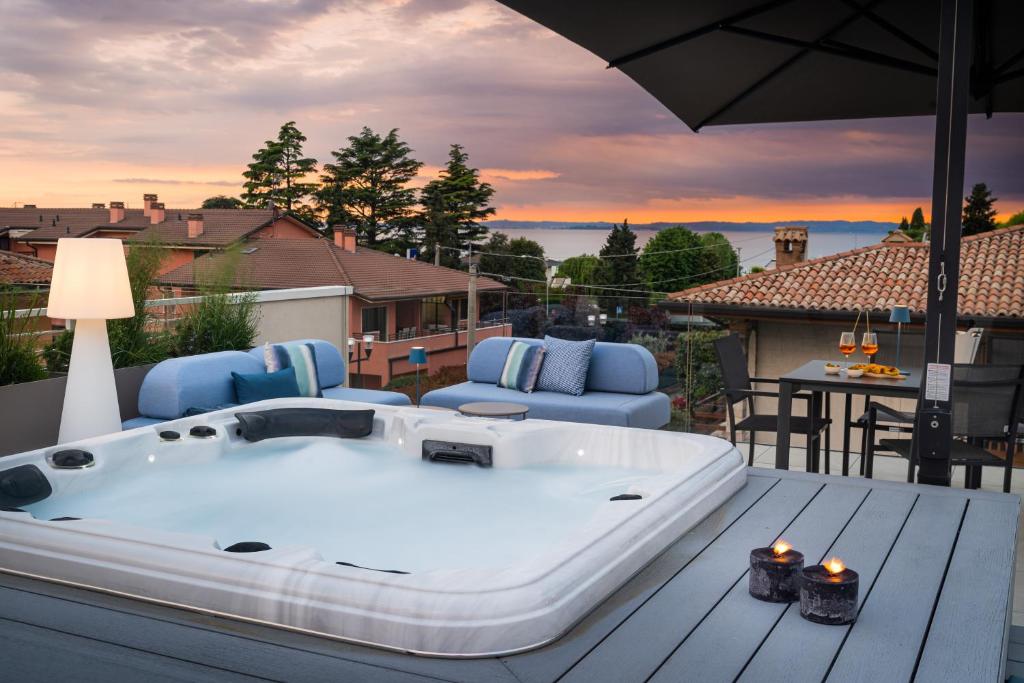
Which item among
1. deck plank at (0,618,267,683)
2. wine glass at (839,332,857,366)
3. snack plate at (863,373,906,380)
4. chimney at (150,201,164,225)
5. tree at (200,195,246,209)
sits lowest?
deck plank at (0,618,267,683)

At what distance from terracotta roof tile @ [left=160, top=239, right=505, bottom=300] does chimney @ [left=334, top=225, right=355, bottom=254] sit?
0.20 meters

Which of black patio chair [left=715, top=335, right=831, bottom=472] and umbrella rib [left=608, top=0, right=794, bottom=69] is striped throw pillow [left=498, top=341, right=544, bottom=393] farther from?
umbrella rib [left=608, top=0, right=794, bottom=69]

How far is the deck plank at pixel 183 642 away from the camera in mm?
1664

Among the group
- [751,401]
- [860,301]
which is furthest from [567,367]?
[860,301]

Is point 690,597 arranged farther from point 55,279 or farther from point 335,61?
point 335,61

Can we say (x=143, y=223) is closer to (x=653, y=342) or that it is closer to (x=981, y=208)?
(x=653, y=342)

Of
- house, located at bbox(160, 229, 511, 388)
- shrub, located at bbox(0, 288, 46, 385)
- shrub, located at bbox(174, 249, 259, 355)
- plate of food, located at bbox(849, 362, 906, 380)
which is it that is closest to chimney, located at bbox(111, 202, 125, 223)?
house, located at bbox(160, 229, 511, 388)

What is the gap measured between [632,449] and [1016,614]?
1575 millimetres

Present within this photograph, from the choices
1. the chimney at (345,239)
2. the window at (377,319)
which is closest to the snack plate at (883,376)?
the window at (377,319)

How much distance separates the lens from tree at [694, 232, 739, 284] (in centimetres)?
1566

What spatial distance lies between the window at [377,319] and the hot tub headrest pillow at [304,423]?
1642 centimetres

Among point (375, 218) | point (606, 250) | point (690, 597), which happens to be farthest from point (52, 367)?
point (375, 218)

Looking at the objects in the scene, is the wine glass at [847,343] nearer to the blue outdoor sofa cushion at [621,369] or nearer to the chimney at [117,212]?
the blue outdoor sofa cushion at [621,369]

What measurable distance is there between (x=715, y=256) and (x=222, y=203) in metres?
12.6
